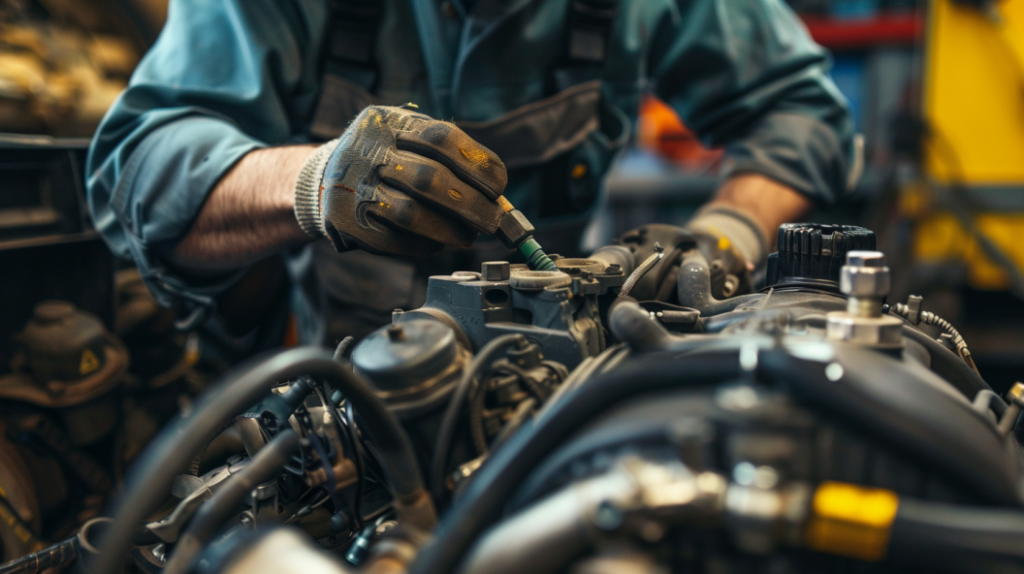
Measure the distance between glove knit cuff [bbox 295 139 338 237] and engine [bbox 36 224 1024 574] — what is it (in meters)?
0.37

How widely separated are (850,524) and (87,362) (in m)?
1.14

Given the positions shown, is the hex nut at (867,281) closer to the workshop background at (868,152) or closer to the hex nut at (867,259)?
the hex nut at (867,259)

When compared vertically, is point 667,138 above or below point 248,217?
below

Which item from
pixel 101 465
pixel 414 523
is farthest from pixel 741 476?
pixel 101 465

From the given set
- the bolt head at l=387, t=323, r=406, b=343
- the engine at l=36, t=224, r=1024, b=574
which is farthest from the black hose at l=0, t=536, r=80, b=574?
the bolt head at l=387, t=323, r=406, b=343

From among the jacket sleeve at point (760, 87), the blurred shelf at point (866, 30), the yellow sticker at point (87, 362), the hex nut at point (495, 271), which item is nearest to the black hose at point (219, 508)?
the hex nut at point (495, 271)

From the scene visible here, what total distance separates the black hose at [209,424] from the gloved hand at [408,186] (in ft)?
1.13

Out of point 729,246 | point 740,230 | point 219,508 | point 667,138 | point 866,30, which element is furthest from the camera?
point 667,138

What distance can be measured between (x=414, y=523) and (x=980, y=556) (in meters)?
0.30

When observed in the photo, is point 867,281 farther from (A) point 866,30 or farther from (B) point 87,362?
(A) point 866,30

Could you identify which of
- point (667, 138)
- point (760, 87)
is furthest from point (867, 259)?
point (667, 138)

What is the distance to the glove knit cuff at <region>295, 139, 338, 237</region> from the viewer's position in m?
0.84

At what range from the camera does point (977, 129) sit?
2.32 meters

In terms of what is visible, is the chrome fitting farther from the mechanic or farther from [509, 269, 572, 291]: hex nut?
the mechanic
